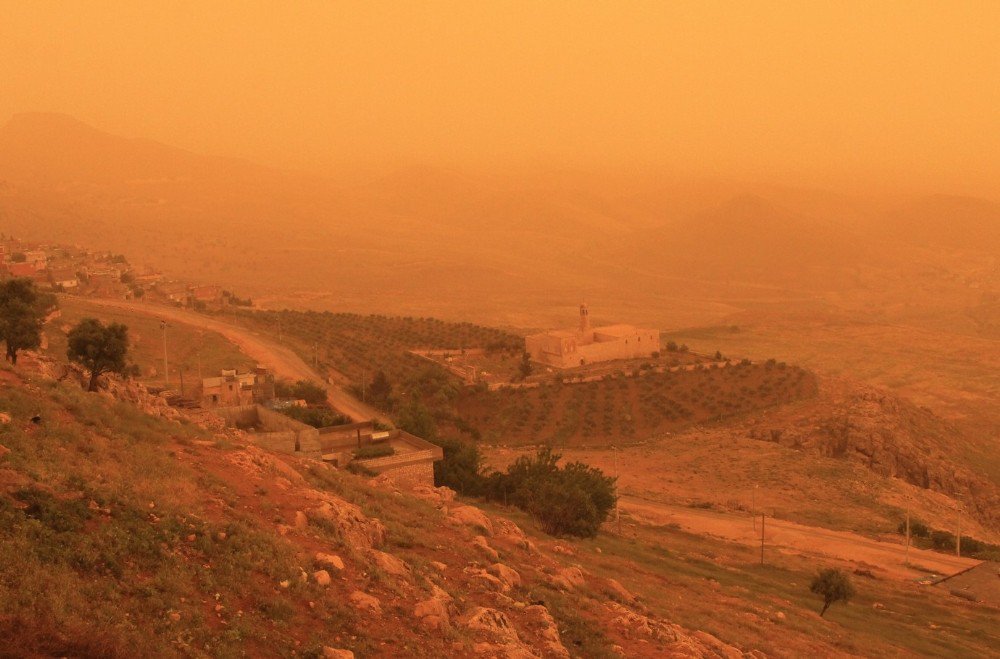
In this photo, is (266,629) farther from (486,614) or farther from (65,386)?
(65,386)

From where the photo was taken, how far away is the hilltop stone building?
49.9 m

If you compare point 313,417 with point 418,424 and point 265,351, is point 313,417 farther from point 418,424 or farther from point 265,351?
point 265,351

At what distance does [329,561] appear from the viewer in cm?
975

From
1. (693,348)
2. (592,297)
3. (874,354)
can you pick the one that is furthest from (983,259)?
(693,348)

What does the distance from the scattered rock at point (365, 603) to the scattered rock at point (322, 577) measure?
27 centimetres

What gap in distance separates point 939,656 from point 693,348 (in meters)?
56.0

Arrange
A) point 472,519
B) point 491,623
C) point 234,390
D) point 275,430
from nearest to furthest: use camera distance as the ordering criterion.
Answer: point 491,623 < point 472,519 < point 275,430 < point 234,390

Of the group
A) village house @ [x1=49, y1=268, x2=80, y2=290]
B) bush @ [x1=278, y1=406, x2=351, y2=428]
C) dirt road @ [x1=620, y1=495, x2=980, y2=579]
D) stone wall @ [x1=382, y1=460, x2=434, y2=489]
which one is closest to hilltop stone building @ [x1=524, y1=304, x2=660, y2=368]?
dirt road @ [x1=620, y1=495, x2=980, y2=579]

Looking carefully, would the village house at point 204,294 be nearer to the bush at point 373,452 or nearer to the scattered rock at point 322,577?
the bush at point 373,452

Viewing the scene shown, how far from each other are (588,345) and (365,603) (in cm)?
4302

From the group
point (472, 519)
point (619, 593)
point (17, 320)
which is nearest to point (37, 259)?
point (17, 320)

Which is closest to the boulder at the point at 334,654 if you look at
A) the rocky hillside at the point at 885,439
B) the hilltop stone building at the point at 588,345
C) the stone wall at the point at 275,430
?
the stone wall at the point at 275,430

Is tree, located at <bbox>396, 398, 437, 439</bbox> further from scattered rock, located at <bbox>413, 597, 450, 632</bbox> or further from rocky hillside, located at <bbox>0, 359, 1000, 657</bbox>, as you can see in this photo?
scattered rock, located at <bbox>413, 597, 450, 632</bbox>

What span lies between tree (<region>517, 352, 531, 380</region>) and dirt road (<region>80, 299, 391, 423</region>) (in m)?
→ 10.0
